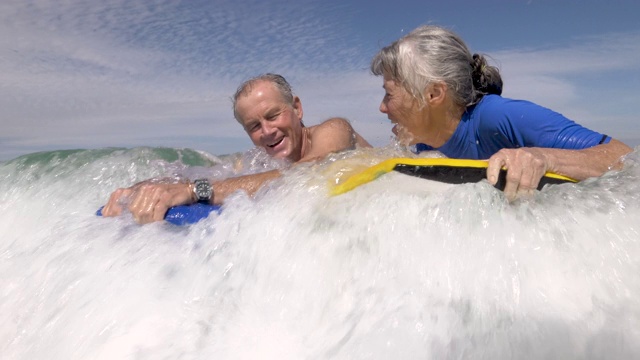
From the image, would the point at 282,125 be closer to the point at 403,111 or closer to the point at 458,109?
the point at 403,111

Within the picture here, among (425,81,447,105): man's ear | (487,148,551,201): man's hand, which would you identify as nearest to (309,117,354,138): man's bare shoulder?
(425,81,447,105): man's ear

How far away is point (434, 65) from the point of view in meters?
2.56

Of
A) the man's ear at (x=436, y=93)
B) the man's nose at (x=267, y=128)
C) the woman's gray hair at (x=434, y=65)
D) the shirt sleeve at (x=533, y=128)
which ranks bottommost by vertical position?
the man's nose at (x=267, y=128)

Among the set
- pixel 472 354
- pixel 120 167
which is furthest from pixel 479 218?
pixel 120 167

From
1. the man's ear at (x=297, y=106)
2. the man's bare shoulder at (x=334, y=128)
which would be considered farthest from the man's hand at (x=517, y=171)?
the man's ear at (x=297, y=106)

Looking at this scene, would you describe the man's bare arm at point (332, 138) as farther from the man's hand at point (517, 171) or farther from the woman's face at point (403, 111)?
the man's hand at point (517, 171)

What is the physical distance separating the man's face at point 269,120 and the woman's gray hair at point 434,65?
37.1 inches

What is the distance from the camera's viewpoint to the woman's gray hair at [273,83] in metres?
3.52

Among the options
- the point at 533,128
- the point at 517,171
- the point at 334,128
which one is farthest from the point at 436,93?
the point at 334,128

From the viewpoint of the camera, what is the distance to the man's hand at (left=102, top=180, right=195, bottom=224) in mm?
2496

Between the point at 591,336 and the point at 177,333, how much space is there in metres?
1.27

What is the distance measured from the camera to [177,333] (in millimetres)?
1845

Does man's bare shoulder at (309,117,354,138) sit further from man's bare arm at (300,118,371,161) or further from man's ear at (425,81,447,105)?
man's ear at (425,81,447,105)

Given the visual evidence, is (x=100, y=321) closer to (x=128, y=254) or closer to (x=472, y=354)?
(x=128, y=254)
